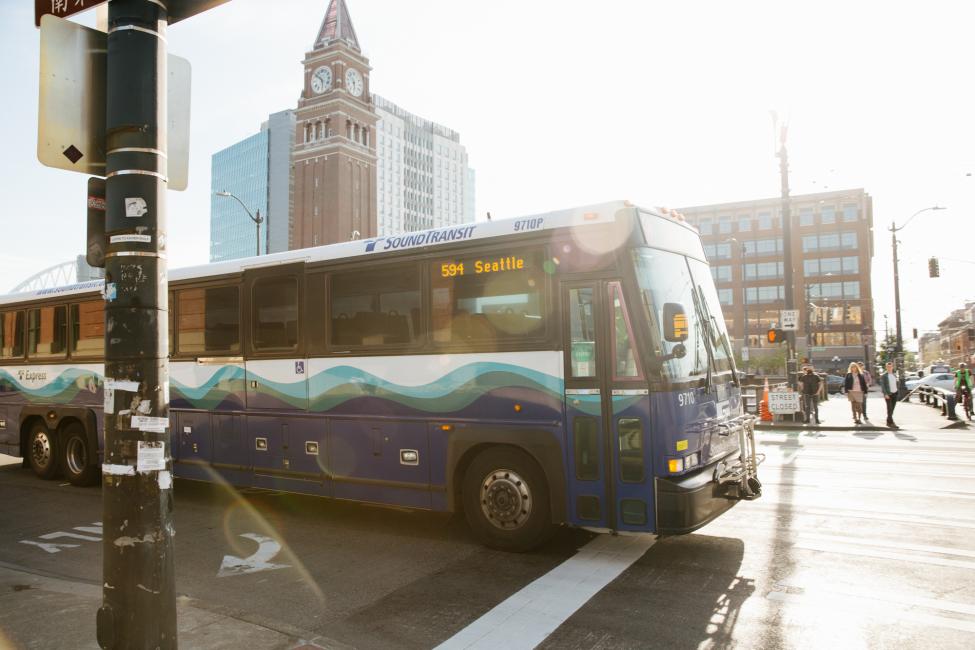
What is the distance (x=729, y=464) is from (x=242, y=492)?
7290 millimetres

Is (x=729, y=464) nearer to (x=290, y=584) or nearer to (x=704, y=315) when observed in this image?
(x=704, y=315)

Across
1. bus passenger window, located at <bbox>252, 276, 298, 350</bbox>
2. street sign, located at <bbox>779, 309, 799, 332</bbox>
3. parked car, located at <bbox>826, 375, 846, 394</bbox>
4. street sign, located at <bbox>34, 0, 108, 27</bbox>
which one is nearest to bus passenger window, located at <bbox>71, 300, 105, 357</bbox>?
bus passenger window, located at <bbox>252, 276, 298, 350</bbox>

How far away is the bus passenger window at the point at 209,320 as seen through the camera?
9.32 meters

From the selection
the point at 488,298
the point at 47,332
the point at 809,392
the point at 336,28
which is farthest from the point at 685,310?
the point at 336,28

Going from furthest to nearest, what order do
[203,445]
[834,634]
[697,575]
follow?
[203,445] → [697,575] → [834,634]

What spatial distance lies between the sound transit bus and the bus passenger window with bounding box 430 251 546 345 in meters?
0.02

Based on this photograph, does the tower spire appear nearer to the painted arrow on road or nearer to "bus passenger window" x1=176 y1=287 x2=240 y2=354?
"bus passenger window" x1=176 y1=287 x2=240 y2=354

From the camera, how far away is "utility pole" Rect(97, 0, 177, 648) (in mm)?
3357

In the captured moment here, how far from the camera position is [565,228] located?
22.2 feet

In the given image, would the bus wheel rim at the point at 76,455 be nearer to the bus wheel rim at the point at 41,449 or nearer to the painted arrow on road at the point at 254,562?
the bus wheel rim at the point at 41,449

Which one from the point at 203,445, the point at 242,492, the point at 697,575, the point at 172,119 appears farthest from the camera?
the point at 242,492

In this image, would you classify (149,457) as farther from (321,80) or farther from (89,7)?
(321,80)

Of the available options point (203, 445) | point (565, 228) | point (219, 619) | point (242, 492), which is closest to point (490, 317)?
point (565, 228)

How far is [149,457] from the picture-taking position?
3391 mm
